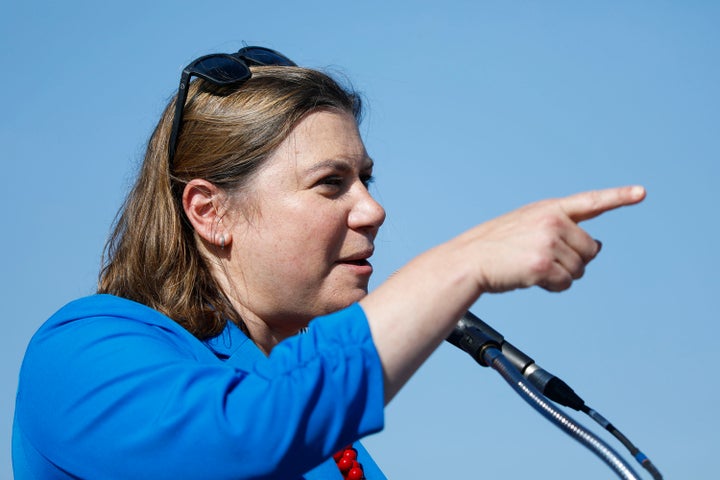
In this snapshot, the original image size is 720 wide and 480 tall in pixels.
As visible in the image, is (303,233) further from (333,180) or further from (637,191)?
(637,191)

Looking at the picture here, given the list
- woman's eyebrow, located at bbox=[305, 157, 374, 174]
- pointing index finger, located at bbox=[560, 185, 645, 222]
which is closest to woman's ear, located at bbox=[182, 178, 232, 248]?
woman's eyebrow, located at bbox=[305, 157, 374, 174]

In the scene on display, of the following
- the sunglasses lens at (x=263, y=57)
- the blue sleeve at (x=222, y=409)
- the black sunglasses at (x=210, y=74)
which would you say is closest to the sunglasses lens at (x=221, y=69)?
the black sunglasses at (x=210, y=74)

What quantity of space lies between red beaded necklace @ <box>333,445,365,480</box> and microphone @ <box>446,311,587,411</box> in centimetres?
88

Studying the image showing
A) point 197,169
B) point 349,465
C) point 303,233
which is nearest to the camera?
point 303,233

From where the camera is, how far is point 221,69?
3.94 metres

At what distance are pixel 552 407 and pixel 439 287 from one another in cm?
47

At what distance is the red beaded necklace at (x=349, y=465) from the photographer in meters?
3.75

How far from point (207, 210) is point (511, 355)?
1418 millimetres

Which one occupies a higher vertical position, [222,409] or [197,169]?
[197,169]

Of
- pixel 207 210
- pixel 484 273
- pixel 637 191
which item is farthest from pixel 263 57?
pixel 637 191

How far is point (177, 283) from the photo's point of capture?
369 cm

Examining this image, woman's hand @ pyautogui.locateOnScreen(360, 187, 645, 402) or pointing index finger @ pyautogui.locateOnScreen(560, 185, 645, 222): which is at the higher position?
pointing index finger @ pyautogui.locateOnScreen(560, 185, 645, 222)

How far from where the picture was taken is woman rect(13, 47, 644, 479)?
2275 millimetres

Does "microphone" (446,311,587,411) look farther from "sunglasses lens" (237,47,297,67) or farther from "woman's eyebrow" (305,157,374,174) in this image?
"sunglasses lens" (237,47,297,67)
